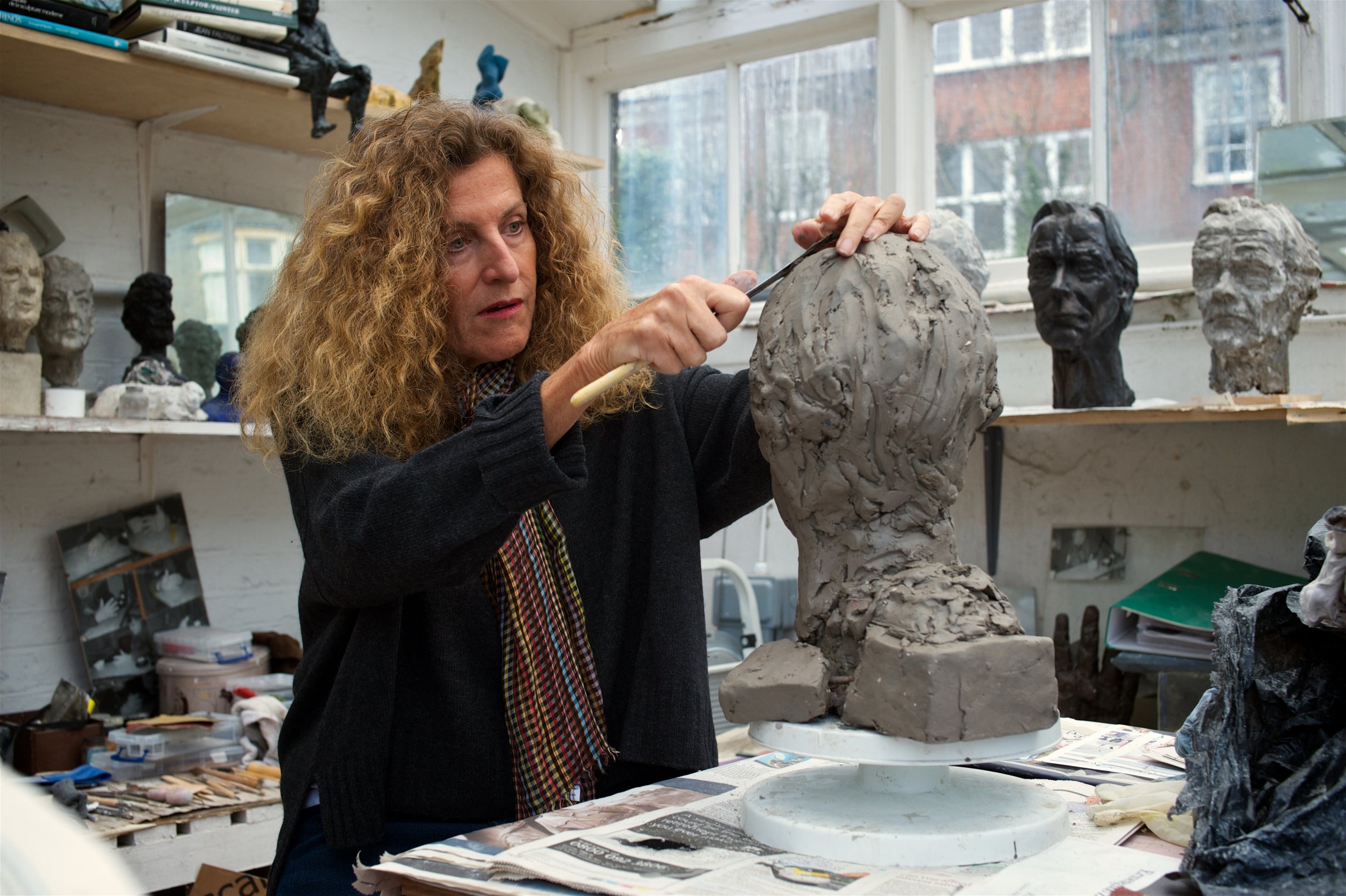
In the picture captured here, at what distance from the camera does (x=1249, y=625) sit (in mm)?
1215

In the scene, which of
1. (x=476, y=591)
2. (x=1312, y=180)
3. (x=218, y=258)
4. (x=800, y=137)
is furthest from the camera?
(x=800, y=137)

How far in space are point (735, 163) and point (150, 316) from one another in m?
2.20

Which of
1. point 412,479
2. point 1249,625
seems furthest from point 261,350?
point 1249,625

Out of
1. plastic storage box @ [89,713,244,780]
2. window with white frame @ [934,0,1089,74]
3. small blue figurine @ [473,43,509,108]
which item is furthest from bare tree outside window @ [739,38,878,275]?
plastic storage box @ [89,713,244,780]

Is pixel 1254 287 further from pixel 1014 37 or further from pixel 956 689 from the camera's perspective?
pixel 956 689

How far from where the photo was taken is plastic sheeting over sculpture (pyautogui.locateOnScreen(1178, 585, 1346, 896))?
1095mm

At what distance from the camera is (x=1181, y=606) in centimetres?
256

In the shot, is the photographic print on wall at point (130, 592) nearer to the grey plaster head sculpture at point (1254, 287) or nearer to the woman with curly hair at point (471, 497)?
the woman with curly hair at point (471, 497)

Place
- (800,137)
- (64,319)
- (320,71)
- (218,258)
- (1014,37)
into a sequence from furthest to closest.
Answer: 1. (800,137)
2. (1014,37)
3. (218,258)
4. (320,71)
5. (64,319)

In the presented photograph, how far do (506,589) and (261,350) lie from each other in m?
0.58

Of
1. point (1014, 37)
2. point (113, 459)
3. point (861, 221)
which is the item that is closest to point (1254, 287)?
point (1014, 37)

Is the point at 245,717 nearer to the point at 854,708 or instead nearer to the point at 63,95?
the point at 63,95

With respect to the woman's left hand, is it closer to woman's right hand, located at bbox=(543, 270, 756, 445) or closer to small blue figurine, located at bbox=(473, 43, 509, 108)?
woman's right hand, located at bbox=(543, 270, 756, 445)

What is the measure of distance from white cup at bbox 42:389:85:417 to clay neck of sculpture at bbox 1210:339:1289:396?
2.72 m
